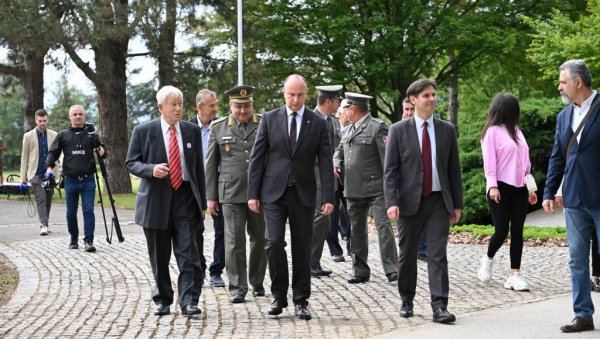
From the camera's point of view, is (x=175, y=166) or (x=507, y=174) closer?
(x=175, y=166)

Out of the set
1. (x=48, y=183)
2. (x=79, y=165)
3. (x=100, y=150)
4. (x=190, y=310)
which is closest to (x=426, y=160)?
(x=190, y=310)

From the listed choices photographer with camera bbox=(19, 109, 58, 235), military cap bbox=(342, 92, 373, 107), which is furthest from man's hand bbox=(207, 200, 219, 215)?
photographer with camera bbox=(19, 109, 58, 235)

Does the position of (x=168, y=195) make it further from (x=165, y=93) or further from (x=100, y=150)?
(x=100, y=150)

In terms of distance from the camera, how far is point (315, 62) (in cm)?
3325

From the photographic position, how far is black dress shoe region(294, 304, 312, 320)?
8219mm

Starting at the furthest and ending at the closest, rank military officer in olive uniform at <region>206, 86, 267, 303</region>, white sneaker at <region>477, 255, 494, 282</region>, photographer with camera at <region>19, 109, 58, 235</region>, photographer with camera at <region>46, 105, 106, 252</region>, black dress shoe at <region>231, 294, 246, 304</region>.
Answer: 1. photographer with camera at <region>19, 109, 58, 235</region>
2. photographer with camera at <region>46, 105, 106, 252</region>
3. white sneaker at <region>477, 255, 494, 282</region>
4. military officer in olive uniform at <region>206, 86, 267, 303</region>
5. black dress shoe at <region>231, 294, 246, 304</region>

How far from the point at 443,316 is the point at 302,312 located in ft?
3.79

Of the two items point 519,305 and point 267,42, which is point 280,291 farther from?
point 267,42

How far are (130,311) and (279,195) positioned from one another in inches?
65.7

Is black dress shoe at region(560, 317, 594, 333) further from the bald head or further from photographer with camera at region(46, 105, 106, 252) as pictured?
photographer with camera at region(46, 105, 106, 252)

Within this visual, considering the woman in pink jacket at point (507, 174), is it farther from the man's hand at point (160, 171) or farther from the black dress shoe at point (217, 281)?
the man's hand at point (160, 171)

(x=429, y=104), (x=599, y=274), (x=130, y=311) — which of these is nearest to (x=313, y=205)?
(x=429, y=104)

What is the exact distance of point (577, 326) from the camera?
735cm

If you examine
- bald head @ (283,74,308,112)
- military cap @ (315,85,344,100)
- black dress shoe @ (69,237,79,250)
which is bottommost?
black dress shoe @ (69,237,79,250)
